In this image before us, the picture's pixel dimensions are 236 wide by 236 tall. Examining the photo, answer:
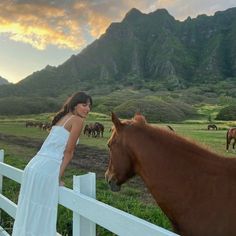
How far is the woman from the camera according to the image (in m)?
4.05

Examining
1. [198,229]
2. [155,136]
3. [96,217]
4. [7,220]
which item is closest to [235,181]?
[198,229]

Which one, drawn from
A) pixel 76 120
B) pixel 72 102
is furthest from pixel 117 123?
pixel 72 102

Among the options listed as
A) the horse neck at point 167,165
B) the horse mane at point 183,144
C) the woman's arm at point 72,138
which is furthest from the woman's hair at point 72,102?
the horse neck at point 167,165

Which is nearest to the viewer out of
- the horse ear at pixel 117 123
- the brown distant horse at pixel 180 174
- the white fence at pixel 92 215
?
the white fence at pixel 92 215

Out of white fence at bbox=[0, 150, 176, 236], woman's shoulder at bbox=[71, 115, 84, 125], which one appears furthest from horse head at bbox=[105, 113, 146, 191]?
white fence at bbox=[0, 150, 176, 236]

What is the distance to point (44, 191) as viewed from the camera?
405cm

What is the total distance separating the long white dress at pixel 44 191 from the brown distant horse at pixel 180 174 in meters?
0.56

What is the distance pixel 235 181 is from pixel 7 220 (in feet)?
18.4

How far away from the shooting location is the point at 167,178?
3689mm

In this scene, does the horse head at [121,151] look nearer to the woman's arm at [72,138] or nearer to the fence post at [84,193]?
the woman's arm at [72,138]

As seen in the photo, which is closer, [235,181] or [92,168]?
[235,181]

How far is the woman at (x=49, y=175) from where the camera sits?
405 cm

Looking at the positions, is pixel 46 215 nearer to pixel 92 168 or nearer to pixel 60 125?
pixel 60 125

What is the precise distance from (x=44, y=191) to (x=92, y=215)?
90cm
